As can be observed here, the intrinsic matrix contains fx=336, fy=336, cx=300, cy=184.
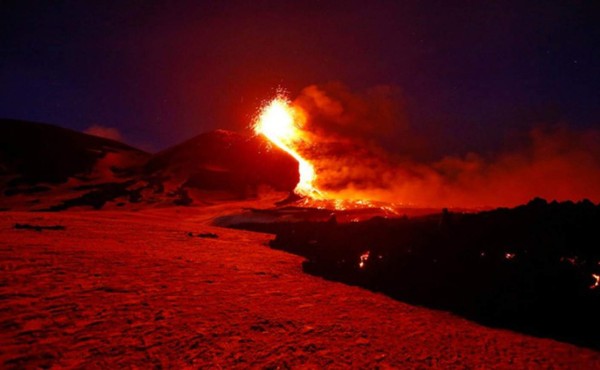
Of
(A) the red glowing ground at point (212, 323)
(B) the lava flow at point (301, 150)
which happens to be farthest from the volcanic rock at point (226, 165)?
(A) the red glowing ground at point (212, 323)

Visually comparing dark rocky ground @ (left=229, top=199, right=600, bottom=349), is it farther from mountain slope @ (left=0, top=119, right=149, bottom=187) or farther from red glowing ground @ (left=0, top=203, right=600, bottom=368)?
mountain slope @ (left=0, top=119, right=149, bottom=187)

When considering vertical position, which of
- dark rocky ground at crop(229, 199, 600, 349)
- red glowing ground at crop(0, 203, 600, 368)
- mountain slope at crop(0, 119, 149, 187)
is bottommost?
red glowing ground at crop(0, 203, 600, 368)

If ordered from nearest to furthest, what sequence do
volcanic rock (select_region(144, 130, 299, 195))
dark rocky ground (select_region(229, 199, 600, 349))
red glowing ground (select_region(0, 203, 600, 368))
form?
red glowing ground (select_region(0, 203, 600, 368)) < dark rocky ground (select_region(229, 199, 600, 349)) < volcanic rock (select_region(144, 130, 299, 195))

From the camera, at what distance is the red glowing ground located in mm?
4152

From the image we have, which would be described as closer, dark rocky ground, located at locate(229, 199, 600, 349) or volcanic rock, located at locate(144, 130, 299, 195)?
dark rocky ground, located at locate(229, 199, 600, 349)

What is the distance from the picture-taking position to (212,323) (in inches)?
202

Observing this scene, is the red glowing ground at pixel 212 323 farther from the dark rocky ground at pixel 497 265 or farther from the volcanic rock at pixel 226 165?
the volcanic rock at pixel 226 165

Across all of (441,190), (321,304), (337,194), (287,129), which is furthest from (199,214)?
(287,129)

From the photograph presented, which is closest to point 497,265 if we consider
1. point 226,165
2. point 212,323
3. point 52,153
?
point 212,323

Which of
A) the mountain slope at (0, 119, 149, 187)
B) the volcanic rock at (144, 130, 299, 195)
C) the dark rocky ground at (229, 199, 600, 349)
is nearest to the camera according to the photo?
the dark rocky ground at (229, 199, 600, 349)

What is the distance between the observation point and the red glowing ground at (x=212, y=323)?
4152mm

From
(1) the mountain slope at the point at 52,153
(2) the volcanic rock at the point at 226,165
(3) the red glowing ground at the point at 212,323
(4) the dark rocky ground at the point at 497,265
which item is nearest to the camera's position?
(3) the red glowing ground at the point at 212,323

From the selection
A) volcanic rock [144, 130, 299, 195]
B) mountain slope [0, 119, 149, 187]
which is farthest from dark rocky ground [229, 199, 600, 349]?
mountain slope [0, 119, 149, 187]

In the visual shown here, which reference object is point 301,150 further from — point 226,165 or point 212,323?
point 212,323
